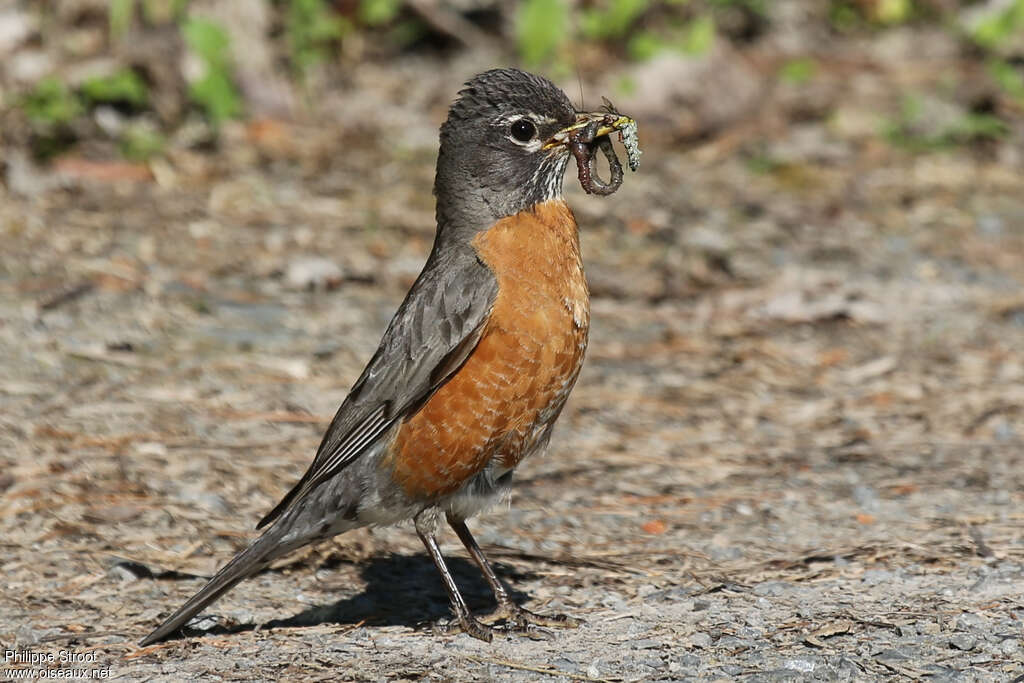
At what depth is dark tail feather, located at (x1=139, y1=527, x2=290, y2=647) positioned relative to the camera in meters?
4.22

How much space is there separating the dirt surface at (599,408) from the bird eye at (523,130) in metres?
1.48

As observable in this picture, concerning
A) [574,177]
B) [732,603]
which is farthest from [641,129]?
[732,603]

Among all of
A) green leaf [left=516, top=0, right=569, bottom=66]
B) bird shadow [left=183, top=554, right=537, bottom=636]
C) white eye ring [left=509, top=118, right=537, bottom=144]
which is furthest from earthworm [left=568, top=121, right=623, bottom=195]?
green leaf [left=516, top=0, right=569, bottom=66]

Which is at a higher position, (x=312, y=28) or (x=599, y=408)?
(x=312, y=28)

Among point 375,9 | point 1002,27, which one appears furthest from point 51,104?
point 1002,27

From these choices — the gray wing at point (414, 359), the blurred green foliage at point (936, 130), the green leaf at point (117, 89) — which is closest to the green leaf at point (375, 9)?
the green leaf at point (117, 89)

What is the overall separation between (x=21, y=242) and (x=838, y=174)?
519 centimetres

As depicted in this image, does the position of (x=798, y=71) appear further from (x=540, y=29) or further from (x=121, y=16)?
(x=121, y=16)

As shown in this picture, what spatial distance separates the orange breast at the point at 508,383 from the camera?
441cm

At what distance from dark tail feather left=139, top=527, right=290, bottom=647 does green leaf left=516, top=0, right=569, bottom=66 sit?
626cm

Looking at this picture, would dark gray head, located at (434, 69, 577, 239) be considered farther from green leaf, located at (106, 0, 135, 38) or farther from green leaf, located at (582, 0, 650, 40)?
green leaf, located at (582, 0, 650, 40)

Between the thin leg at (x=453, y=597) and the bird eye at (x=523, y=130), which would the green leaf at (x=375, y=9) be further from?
the thin leg at (x=453, y=597)

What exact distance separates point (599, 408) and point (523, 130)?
6.55 ft

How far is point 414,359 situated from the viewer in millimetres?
4578
